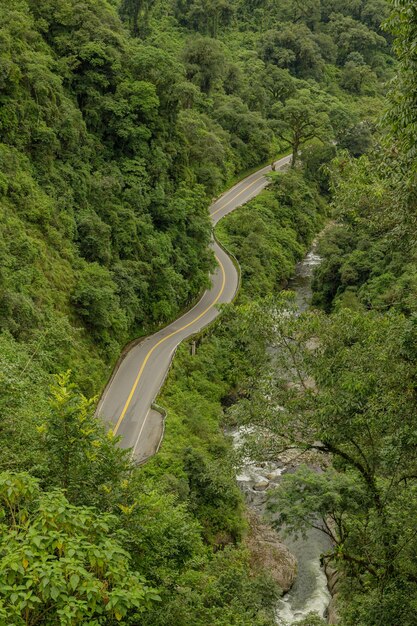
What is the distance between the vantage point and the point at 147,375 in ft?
122

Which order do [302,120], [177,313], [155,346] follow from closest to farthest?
[155,346] → [177,313] → [302,120]

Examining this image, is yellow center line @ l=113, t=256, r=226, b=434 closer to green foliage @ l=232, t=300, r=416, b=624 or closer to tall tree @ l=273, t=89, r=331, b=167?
green foliage @ l=232, t=300, r=416, b=624

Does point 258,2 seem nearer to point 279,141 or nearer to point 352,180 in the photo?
point 279,141

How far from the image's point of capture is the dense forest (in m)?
11.8

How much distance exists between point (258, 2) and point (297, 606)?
108246 mm

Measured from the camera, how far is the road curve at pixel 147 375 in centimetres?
3203

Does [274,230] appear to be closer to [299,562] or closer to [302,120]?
[302,120]

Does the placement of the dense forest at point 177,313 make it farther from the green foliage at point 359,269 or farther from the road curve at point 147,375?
the road curve at point 147,375

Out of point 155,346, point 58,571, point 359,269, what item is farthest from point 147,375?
point 58,571

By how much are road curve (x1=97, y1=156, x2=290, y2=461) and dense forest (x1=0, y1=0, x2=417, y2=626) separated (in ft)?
3.63

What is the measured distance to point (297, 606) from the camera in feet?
86.1

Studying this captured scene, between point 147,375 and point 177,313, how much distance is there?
947 cm

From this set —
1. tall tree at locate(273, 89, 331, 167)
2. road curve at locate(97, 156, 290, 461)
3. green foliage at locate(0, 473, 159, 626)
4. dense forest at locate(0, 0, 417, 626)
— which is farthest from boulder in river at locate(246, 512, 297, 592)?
tall tree at locate(273, 89, 331, 167)

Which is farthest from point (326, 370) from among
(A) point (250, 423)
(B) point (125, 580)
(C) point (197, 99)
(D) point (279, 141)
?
(D) point (279, 141)
